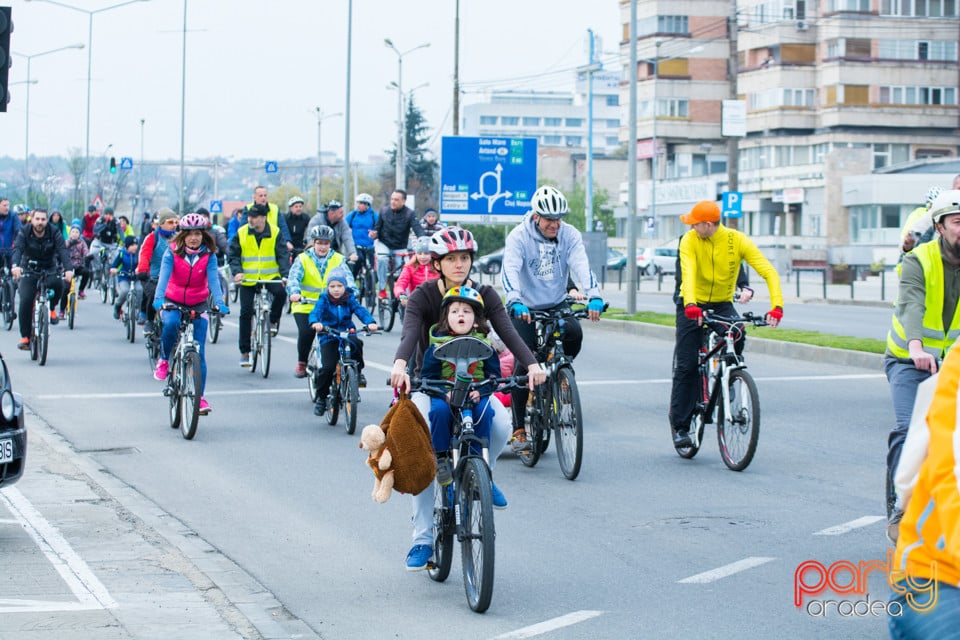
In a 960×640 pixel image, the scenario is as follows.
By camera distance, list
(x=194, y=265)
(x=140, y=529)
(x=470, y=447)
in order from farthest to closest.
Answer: (x=194, y=265) < (x=140, y=529) < (x=470, y=447)

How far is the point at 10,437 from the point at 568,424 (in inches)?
151

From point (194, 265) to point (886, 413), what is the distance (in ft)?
20.8

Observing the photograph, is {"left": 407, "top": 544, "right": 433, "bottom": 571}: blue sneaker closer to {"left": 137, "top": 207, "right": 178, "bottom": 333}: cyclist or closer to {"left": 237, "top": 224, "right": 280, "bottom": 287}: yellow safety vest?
{"left": 237, "top": 224, "right": 280, "bottom": 287}: yellow safety vest

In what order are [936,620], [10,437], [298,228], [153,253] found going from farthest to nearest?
1. [298,228]
2. [153,253]
3. [10,437]
4. [936,620]

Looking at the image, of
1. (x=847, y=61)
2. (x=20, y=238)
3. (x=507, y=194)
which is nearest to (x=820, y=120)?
(x=847, y=61)

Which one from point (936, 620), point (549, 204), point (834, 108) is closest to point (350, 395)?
point (549, 204)

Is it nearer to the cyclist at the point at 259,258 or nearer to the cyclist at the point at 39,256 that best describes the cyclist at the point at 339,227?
the cyclist at the point at 259,258

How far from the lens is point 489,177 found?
30781 mm

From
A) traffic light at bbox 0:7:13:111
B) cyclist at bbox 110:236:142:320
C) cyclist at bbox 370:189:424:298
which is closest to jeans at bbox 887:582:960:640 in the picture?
traffic light at bbox 0:7:13:111

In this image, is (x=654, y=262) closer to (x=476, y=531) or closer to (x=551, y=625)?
(x=476, y=531)

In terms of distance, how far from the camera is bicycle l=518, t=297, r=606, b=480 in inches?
398

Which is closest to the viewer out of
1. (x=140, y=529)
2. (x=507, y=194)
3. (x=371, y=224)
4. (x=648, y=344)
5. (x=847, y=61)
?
(x=140, y=529)

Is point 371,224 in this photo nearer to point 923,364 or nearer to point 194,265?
point 194,265

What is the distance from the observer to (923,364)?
697 centimetres
